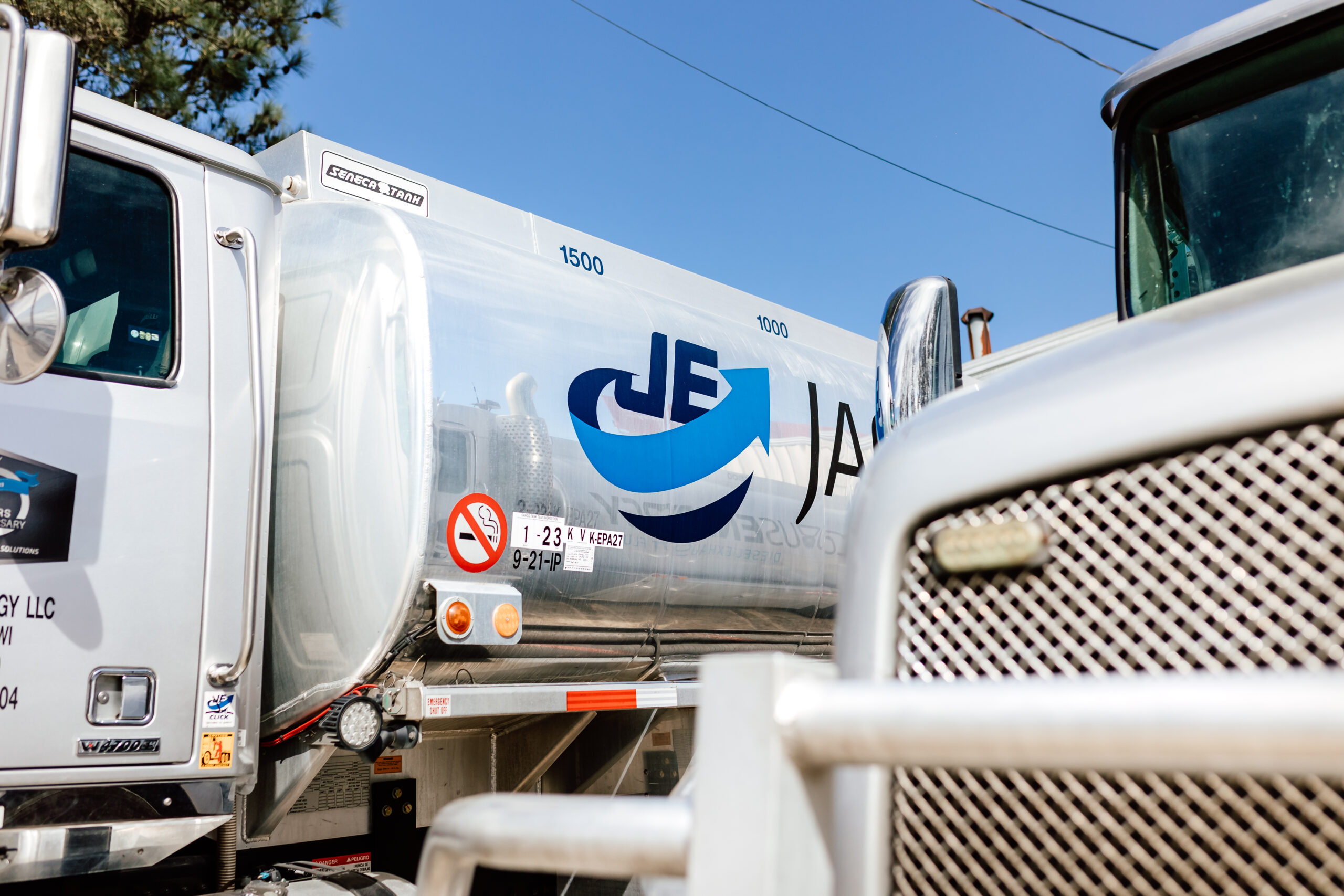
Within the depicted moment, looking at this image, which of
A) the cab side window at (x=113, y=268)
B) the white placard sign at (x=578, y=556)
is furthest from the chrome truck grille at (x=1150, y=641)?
the white placard sign at (x=578, y=556)

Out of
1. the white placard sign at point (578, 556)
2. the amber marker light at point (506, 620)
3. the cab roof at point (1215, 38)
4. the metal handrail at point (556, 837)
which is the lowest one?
the metal handrail at point (556, 837)

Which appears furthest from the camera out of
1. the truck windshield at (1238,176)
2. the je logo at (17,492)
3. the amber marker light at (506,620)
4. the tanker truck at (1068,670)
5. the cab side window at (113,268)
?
the amber marker light at (506,620)

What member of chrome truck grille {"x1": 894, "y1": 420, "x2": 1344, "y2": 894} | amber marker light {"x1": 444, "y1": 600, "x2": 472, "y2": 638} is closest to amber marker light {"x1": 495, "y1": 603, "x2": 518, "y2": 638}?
amber marker light {"x1": 444, "y1": 600, "x2": 472, "y2": 638}

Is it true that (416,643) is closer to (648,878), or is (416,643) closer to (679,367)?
(679,367)

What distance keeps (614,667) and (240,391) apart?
1865 millimetres

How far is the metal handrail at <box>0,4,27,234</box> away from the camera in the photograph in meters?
2.56

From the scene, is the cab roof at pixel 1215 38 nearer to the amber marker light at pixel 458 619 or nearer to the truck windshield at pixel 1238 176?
the truck windshield at pixel 1238 176

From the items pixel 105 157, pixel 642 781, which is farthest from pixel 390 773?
pixel 105 157

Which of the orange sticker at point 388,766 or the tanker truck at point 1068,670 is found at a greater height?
the tanker truck at point 1068,670

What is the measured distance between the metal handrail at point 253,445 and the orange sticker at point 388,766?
0.91 metres

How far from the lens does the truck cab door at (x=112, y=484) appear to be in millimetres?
3121

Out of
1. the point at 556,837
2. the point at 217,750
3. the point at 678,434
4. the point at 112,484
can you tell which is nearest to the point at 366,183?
the point at 678,434

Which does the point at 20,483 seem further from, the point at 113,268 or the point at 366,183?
the point at 366,183

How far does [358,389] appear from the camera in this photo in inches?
157
